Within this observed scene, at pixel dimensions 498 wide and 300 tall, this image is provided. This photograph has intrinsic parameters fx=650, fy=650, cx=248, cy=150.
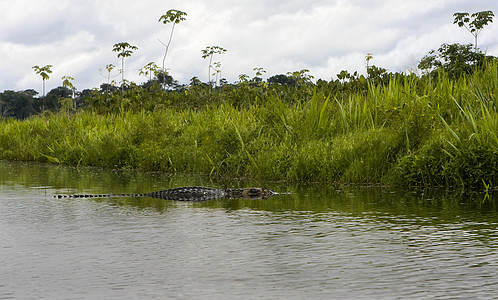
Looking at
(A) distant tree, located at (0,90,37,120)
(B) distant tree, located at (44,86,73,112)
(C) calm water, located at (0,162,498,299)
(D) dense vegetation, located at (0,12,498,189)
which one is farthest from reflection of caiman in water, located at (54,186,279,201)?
(A) distant tree, located at (0,90,37,120)

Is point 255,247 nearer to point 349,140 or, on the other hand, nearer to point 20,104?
point 349,140

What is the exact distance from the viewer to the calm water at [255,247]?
13.4ft

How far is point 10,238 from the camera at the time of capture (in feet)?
20.4

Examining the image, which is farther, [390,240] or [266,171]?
[266,171]

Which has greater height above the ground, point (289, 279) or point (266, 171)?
point (266, 171)

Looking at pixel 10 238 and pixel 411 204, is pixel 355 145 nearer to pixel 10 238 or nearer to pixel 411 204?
pixel 411 204

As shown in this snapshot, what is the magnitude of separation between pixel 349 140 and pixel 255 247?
6344 millimetres

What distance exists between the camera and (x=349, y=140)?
1152cm

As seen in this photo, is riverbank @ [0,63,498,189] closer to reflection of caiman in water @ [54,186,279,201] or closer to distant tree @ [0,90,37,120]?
reflection of caiman in water @ [54,186,279,201]

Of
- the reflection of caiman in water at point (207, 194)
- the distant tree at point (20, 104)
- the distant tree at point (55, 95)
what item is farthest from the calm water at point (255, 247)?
the distant tree at point (20, 104)

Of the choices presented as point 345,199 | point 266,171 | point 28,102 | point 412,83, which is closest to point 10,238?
point 345,199

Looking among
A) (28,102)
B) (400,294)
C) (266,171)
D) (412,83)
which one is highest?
Result: (28,102)

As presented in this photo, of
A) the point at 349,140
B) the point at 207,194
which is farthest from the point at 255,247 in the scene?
the point at 349,140

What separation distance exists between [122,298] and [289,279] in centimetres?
111
